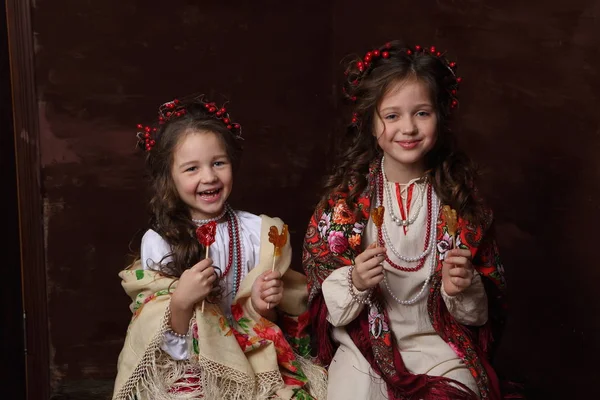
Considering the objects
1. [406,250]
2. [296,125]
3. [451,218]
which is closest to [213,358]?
[406,250]

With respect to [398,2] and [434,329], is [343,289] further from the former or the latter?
[398,2]

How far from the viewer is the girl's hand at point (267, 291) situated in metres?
2.31

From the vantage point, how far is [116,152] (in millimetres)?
3107

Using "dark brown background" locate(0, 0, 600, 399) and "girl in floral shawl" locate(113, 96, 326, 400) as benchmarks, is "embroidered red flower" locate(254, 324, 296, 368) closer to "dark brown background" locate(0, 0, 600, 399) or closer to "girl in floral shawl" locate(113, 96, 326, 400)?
"girl in floral shawl" locate(113, 96, 326, 400)

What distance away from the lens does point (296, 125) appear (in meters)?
3.29

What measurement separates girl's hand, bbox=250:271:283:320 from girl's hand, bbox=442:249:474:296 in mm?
412

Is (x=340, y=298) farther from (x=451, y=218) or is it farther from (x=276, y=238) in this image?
(x=451, y=218)

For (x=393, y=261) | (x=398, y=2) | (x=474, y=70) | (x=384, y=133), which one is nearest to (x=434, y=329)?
(x=393, y=261)

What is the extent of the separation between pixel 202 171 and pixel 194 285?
314mm

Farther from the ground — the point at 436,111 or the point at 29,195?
the point at 436,111

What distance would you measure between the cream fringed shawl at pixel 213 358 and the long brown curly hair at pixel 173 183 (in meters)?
0.08

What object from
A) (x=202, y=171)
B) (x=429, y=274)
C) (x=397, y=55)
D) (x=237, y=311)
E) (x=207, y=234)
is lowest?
(x=237, y=311)

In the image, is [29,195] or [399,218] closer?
[399,218]

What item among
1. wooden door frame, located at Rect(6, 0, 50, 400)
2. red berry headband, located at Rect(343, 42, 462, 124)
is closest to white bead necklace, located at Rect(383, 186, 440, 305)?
red berry headband, located at Rect(343, 42, 462, 124)
